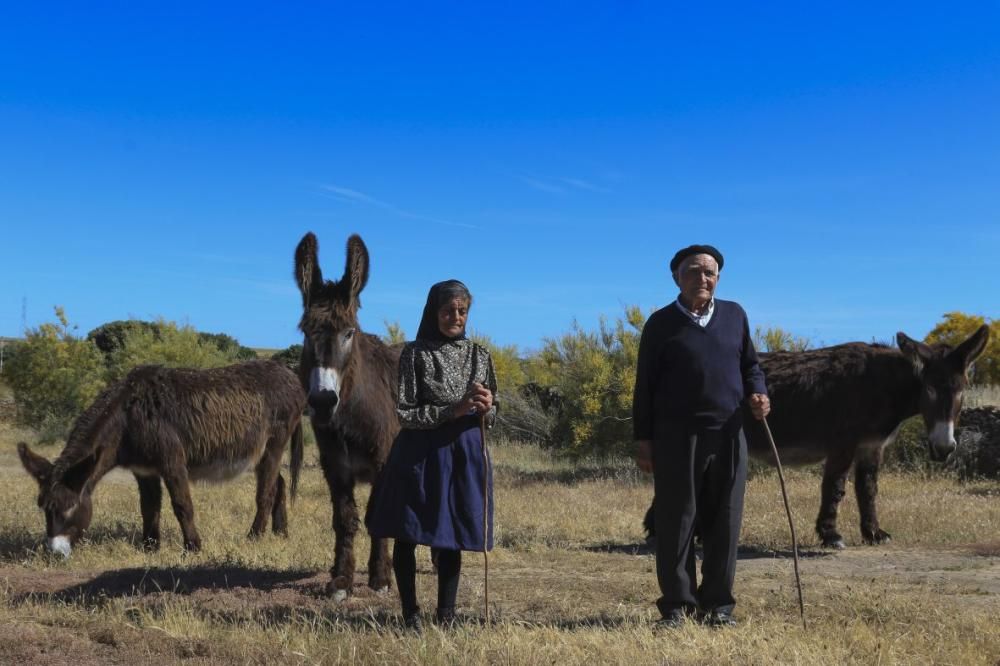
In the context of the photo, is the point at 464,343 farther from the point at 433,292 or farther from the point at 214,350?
the point at 214,350

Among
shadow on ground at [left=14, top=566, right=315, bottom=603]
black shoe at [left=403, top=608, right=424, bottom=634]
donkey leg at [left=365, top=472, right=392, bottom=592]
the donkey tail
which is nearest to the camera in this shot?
black shoe at [left=403, top=608, right=424, bottom=634]

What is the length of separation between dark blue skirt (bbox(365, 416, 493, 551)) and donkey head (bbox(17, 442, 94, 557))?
481 centimetres

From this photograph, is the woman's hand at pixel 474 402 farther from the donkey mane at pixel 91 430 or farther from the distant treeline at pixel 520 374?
the distant treeline at pixel 520 374

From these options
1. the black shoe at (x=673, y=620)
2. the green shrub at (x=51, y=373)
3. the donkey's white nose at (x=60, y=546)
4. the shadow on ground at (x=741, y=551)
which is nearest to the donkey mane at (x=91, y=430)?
the donkey's white nose at (x=60, y=546)

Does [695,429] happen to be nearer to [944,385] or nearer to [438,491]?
[438,491]

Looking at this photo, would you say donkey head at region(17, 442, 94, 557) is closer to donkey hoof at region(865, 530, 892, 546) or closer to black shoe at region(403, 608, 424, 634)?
black shoe at region(403, 608, 424, 634)

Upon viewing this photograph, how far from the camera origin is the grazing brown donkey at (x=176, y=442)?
9.20m

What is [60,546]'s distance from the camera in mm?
8953

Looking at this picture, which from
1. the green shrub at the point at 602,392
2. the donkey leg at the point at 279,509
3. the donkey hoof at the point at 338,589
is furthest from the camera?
the green shrub at the point at 602,392

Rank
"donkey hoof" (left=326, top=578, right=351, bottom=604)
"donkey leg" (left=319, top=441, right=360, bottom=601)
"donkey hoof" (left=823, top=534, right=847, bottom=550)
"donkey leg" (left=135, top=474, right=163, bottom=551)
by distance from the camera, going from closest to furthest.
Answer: "donkey hoof" (left=326, top=578, right=351, bottom=604), "donkey leg" (left=319, top=441, right=360, bottom=601), "donkey hoof" (left=823, top=534, right=847, bottom=550), "donkey leg" (left=135, top=474, right=163, bottom=551)

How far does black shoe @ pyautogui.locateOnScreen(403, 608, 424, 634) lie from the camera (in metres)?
5.63

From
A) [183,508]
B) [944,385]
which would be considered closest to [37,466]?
[183,508]

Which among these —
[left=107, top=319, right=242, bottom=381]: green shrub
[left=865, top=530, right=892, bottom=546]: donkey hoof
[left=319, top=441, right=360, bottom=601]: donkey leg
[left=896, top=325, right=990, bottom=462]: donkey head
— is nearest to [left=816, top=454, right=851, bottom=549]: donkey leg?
[left=865, top=530, right=892, bottom=546]: donkey hoof

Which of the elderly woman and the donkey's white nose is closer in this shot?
the elderly woman
